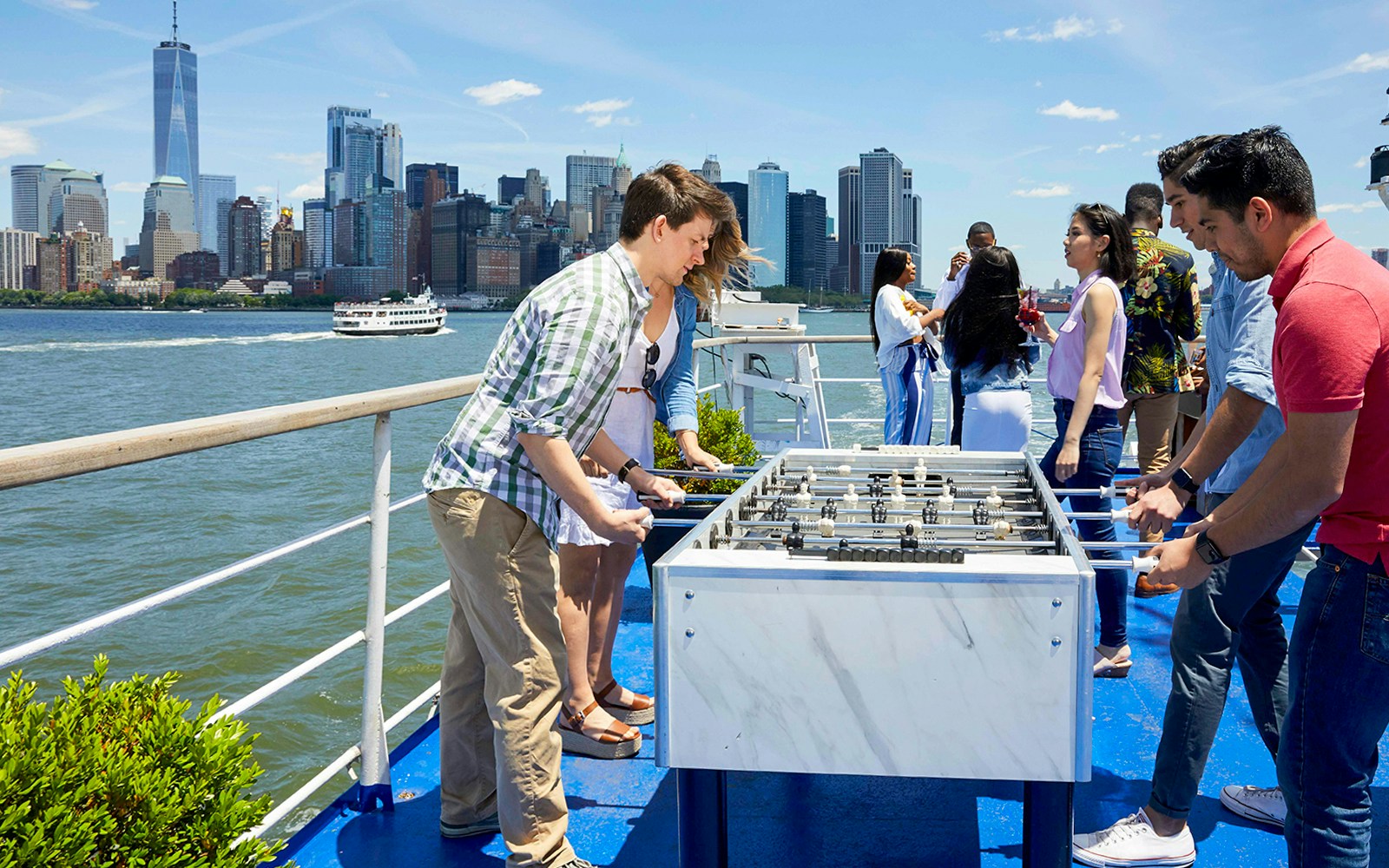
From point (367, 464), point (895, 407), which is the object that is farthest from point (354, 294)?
point (895, 407)

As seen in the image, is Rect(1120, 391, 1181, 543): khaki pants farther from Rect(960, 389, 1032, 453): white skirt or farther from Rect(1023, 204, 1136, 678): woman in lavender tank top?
Rect(1023, 204, 1136, 678): woman in lavender tank top

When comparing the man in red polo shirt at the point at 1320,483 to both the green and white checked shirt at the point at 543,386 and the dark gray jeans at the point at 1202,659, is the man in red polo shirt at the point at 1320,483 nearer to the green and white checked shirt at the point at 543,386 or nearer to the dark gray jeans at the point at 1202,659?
the dark gray jeans at the point at 1202,659

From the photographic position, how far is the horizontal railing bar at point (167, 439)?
4.62 ft

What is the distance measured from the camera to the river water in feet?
30.7

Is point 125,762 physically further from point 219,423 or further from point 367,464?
point 367,464

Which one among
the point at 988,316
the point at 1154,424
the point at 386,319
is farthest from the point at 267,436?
the point at 386,319

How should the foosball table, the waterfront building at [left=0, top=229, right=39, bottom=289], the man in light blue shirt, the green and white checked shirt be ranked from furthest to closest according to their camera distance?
the waterfront building at [left=0, top=229, right=39, bottom=289], the man in light blue shirt, the green and white checked shirt, the foosball table

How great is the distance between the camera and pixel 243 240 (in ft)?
377

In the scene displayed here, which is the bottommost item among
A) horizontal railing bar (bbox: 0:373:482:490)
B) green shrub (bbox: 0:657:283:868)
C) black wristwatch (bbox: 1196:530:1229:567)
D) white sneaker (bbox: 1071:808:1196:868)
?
white sneaker (bbox: 1071:808:1196:868)

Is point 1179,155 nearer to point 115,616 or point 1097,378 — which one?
point 1097,378

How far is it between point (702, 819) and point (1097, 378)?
2.35 m

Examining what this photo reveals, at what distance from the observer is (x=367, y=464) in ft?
75.1

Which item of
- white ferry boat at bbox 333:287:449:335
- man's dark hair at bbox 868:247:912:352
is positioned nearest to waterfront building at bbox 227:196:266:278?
white ferry boat at bbox 333:287:449:335

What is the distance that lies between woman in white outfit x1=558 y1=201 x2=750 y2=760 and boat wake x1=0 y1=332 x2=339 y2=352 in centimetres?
5916
